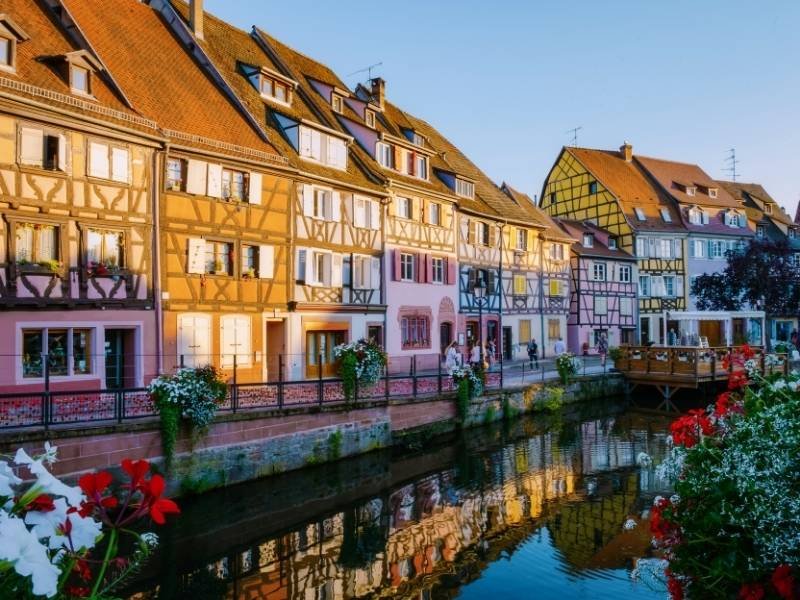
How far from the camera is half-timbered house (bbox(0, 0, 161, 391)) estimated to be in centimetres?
1558

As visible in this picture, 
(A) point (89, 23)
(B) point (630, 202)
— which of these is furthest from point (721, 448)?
(B) point (630, 202)

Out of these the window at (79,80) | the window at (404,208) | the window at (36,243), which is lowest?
the window at (36,243)

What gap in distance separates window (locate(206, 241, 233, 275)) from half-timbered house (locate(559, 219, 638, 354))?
25.3 metres

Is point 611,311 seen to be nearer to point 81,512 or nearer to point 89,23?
point 89,23

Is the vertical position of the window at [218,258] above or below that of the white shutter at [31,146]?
below

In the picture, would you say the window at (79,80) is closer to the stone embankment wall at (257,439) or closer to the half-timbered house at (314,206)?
the half-timbered house at (314,206)

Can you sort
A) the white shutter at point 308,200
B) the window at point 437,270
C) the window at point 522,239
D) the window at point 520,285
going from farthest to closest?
the window at point 522,239
the window at point 520,285
the window at point 437,270
the white shutter at point 308,200

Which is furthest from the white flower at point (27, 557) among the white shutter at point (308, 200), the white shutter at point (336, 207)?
the white shutter at point (336, 207)

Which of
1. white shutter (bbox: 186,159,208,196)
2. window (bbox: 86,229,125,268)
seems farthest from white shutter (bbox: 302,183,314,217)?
window (bbox: 86,229,125,268)

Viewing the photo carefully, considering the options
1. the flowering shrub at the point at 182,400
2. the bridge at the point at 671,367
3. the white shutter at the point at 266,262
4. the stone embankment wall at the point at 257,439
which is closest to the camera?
the stone embankment wall at the point at 257,439

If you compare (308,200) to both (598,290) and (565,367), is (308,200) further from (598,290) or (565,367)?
(598,290)

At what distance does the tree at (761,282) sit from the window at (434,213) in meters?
21.2

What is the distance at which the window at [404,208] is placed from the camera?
92.0ft

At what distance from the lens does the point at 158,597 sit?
9664 mm
